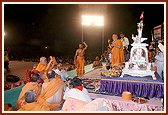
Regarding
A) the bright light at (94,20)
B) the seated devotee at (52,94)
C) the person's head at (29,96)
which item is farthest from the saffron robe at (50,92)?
the bright light at (94,20)

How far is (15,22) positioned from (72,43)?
6.01m

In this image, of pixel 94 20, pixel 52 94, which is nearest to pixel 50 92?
pixel 52 94

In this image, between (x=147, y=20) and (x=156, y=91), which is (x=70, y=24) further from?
(x=156, y=91)

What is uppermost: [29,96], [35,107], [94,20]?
[94,20]

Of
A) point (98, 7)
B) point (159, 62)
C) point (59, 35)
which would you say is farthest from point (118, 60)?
point (59, 35)

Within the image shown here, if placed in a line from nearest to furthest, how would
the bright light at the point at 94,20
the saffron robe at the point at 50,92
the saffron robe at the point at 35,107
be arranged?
the saffron robe at the point at 35,107 < the saffron robe at the point at 50,92 < the bright light at the point at 94,20

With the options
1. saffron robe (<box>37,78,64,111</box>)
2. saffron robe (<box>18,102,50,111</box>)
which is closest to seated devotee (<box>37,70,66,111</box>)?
saffron robe (<box>37,78,64,111</box>)

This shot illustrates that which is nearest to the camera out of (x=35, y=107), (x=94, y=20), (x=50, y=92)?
(x=35, y=107)

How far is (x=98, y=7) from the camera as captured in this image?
10.9m

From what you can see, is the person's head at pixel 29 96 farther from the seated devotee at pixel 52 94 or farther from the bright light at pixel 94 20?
the bright light at pixel 94 20

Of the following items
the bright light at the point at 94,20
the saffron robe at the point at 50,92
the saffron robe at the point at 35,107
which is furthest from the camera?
the bright light at the point at 94,20

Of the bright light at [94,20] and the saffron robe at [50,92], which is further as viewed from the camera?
the bright light at [94,20]

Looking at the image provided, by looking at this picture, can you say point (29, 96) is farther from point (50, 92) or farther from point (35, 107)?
point (50, 92)

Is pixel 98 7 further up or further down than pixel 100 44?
further up
